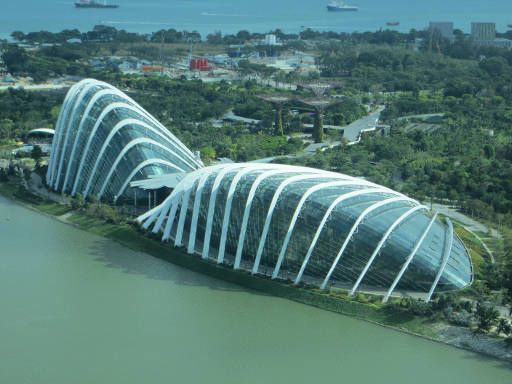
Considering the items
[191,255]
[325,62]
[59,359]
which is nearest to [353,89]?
[325,62]

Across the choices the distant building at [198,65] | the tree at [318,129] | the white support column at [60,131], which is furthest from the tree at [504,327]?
the distant building at [198,65]

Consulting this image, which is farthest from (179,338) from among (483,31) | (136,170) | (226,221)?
(483,31)

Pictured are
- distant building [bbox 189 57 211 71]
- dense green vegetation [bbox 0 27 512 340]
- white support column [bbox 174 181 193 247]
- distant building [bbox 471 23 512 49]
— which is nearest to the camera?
white support column [bbox 174 181 193 247]

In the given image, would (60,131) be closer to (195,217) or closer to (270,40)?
(195,217)

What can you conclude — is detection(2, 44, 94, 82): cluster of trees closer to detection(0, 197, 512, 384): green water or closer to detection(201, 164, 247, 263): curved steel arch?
detection(201, 164, 247, 263): curved steel arch

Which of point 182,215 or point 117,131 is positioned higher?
point 117,131

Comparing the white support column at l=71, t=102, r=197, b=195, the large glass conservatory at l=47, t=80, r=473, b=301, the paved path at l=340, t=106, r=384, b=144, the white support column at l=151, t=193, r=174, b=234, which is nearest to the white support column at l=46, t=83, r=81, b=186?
the white support column at l=71, t=102, r=197, b=195
